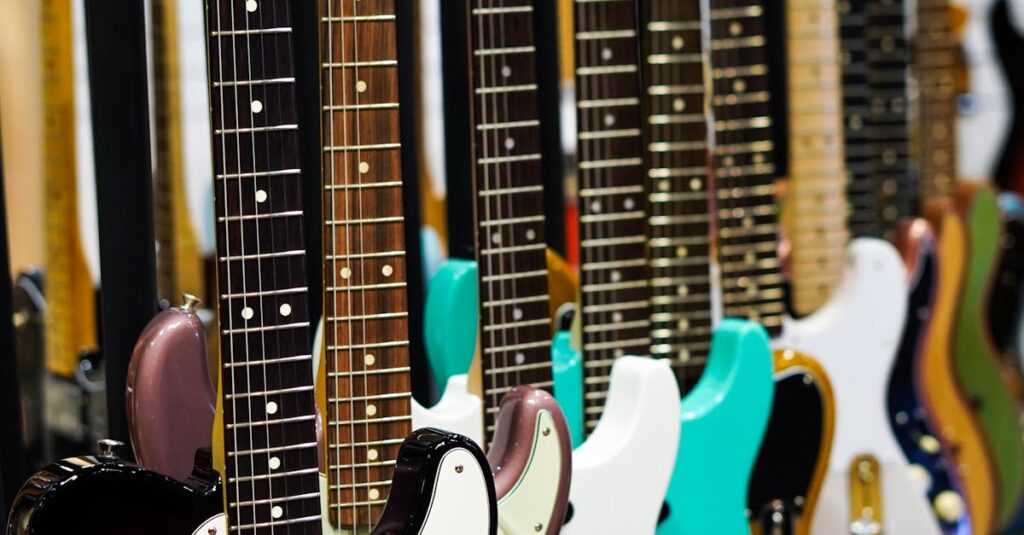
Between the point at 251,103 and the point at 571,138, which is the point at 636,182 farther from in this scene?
the point at 571,138

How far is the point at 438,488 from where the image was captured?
62.6 inches

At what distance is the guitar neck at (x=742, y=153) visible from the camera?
234 centimetres

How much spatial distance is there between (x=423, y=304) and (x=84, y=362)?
79cm

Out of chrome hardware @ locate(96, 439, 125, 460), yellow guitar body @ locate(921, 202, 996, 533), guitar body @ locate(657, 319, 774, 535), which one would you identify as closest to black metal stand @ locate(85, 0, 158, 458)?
chrome hardware @ locate(96, 439, 125, 460)

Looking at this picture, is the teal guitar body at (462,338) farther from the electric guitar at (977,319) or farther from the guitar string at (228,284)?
the electric guitar at (977,319)

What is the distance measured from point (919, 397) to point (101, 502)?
1543 millimetres

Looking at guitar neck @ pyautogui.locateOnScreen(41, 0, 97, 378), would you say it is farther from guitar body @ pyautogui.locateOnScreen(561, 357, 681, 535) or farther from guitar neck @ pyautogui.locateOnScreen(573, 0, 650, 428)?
guitar body @ pyautogui.locateOnScreen(561, 357, 681, 535)

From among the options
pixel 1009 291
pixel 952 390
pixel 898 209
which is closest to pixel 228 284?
pixel 952 390

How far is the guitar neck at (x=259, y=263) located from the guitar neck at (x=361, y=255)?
11 centimetres

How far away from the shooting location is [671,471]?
197cm

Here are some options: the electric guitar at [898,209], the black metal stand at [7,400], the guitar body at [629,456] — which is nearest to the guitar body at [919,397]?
the electric guitar at [898,209]

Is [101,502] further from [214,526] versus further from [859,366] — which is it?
[859,366]

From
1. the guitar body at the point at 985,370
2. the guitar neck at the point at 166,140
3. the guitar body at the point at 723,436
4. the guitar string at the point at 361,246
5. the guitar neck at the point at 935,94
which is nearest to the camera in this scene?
the guitar string at the point at 361,246

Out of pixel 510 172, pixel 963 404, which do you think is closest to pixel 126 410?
pixel 510 172
